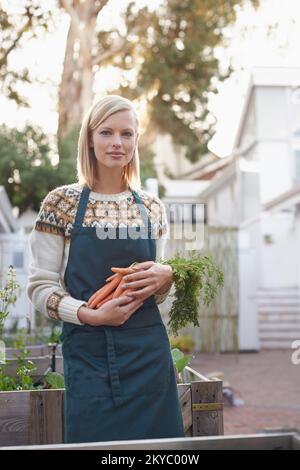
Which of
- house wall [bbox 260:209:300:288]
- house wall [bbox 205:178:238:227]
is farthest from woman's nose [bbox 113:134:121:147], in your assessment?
house wall [bbox 205:178:238:227]

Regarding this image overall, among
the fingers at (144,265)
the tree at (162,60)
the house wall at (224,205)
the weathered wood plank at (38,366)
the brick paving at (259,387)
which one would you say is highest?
the tree at (162,60)

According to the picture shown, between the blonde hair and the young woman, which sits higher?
the blonde hair

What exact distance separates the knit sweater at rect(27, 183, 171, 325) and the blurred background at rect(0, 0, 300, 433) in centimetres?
741

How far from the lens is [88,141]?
1.78 meters

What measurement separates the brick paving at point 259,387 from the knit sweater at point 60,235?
1931 millimetres

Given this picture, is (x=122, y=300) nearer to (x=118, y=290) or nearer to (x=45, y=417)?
(x=118, y=290)

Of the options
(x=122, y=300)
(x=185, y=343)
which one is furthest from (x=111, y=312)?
(x=185, y=343)

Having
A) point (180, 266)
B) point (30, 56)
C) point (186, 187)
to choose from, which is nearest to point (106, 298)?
point (180, 266)

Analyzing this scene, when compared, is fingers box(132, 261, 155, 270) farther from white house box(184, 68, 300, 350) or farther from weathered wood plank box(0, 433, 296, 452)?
white house box(184, 68, 300, 350)

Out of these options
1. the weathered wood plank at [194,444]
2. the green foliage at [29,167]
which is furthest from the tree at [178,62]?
the weathered wood plank at [194,444]

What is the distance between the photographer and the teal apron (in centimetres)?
159

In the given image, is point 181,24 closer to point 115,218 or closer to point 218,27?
point 218,27

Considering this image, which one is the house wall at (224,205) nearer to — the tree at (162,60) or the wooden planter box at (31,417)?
the tree at (162,60)

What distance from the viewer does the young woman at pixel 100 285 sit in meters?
1.59
